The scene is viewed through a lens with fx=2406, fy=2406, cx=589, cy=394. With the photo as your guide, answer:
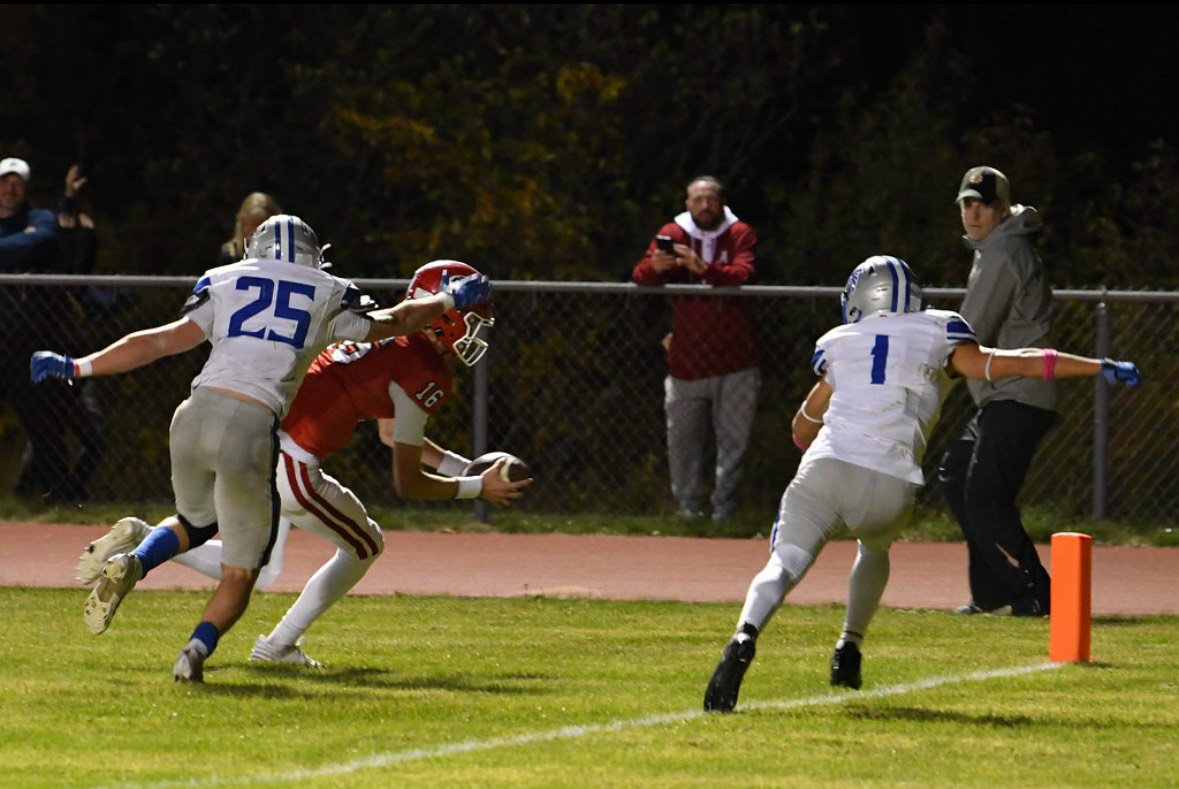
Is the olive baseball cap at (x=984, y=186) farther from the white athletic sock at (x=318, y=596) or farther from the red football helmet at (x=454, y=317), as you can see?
the white athletic sock at (x=318, y=596)

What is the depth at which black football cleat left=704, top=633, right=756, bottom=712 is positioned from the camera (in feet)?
27.0

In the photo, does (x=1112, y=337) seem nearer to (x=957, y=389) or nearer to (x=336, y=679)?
(x=957, y=389)

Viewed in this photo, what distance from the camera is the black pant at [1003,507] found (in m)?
11.7

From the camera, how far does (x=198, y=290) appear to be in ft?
30.0

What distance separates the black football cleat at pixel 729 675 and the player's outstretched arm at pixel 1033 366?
4.43 feet

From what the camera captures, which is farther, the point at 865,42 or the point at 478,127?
the point at 865,42

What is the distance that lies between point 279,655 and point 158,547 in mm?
720

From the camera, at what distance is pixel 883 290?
8891 mm

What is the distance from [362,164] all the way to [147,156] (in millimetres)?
2531

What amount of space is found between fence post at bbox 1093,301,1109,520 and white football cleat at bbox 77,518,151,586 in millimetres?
7428

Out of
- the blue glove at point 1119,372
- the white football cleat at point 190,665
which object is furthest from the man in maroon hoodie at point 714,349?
the white football cleat at point 190,665

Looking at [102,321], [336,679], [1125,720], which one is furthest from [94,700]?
[102,321]

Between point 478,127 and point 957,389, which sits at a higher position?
point 478,127

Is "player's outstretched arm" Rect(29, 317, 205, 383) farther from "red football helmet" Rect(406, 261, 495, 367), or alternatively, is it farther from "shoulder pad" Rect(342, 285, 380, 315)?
"red football helmet" Rect(406, 261, 495, 367)
